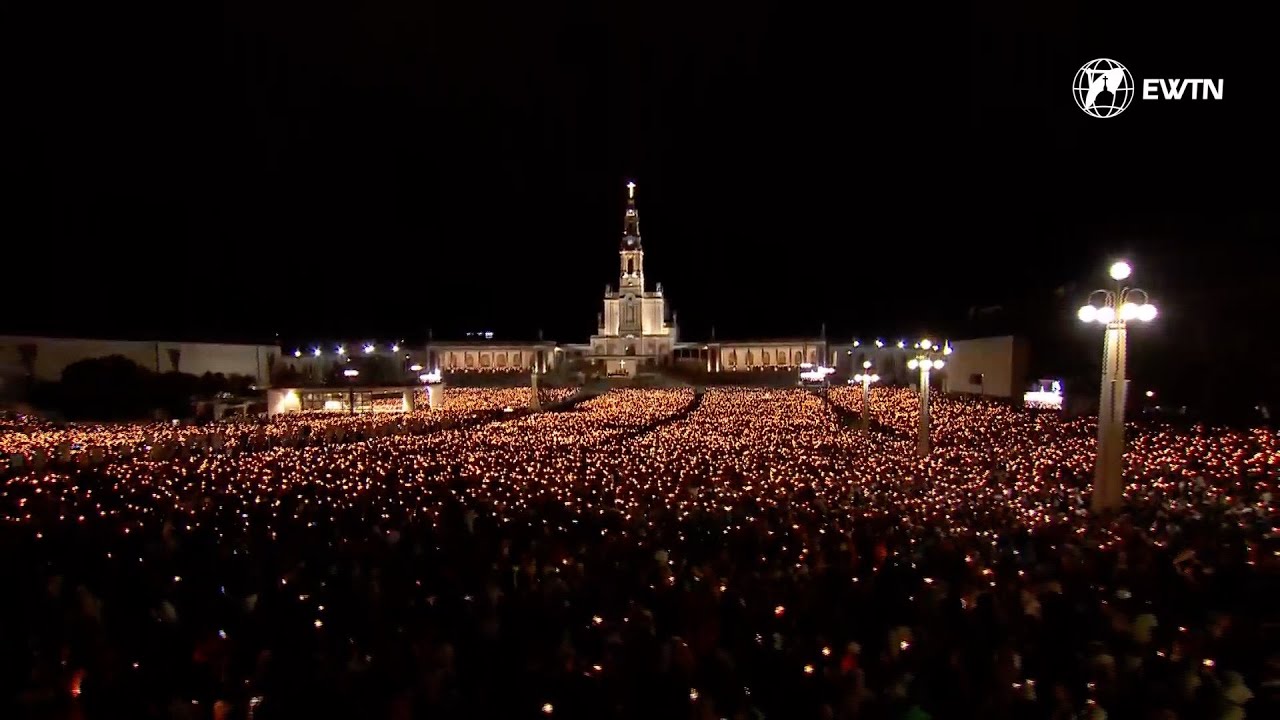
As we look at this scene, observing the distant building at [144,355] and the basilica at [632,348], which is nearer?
the distant building at [144,355]

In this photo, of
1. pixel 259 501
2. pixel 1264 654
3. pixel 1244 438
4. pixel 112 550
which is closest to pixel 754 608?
pixel 1264 654

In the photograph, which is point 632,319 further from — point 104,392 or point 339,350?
point 104,392

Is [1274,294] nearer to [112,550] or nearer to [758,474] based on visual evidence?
[758,474]

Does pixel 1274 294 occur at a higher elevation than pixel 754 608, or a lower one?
higher

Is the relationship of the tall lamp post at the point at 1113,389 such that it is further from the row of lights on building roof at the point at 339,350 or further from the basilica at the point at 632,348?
the basilica at the point at 632,348

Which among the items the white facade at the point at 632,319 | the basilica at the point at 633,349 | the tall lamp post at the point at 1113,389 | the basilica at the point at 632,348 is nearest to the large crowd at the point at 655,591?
the tall lamp post at the point at 1113,389

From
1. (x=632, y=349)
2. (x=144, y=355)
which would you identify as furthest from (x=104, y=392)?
(x=632, y=349)

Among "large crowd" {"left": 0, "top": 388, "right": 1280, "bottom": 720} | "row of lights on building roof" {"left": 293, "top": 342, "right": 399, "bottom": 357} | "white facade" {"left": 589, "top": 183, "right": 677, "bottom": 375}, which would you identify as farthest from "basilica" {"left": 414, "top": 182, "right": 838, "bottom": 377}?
"large crowd" {"left": 0, "top": 388, "right": 1280, "bottom": 720}
